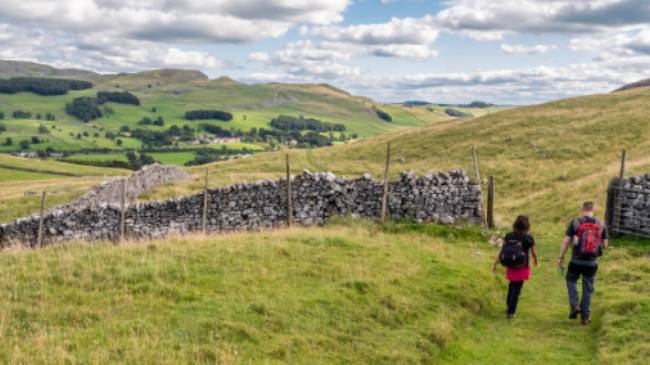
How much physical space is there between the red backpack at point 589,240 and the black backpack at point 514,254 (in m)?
1.07

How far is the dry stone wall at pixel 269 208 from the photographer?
853 inches

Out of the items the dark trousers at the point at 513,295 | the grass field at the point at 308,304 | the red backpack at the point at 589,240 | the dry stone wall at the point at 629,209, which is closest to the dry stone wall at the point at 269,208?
the grass field at the point at 308,304

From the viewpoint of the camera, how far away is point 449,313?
10.8 meters

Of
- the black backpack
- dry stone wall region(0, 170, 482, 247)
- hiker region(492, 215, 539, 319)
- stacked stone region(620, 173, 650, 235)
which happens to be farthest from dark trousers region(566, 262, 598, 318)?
dry stone wall region(0, 170, 482, 247)

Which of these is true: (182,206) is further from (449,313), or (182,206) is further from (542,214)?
(542,214)

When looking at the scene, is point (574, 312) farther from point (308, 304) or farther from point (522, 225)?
point (308, 304)

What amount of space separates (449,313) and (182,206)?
1467cm

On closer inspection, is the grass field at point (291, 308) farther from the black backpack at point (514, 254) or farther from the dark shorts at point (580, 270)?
the black backpack at point (514, 254)

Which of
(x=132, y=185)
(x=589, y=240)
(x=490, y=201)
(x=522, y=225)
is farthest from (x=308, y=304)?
(x=132, y=185)

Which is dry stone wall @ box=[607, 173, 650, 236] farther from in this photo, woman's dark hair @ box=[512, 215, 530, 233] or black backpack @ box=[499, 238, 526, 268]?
black backpack @ box=[499, 238, 526, 268]

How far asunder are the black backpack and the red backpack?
107 centimetres

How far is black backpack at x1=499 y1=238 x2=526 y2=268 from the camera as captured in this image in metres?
10.9

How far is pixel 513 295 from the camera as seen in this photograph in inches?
439

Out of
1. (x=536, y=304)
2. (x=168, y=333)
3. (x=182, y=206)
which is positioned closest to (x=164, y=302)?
(x=168, y=333)
